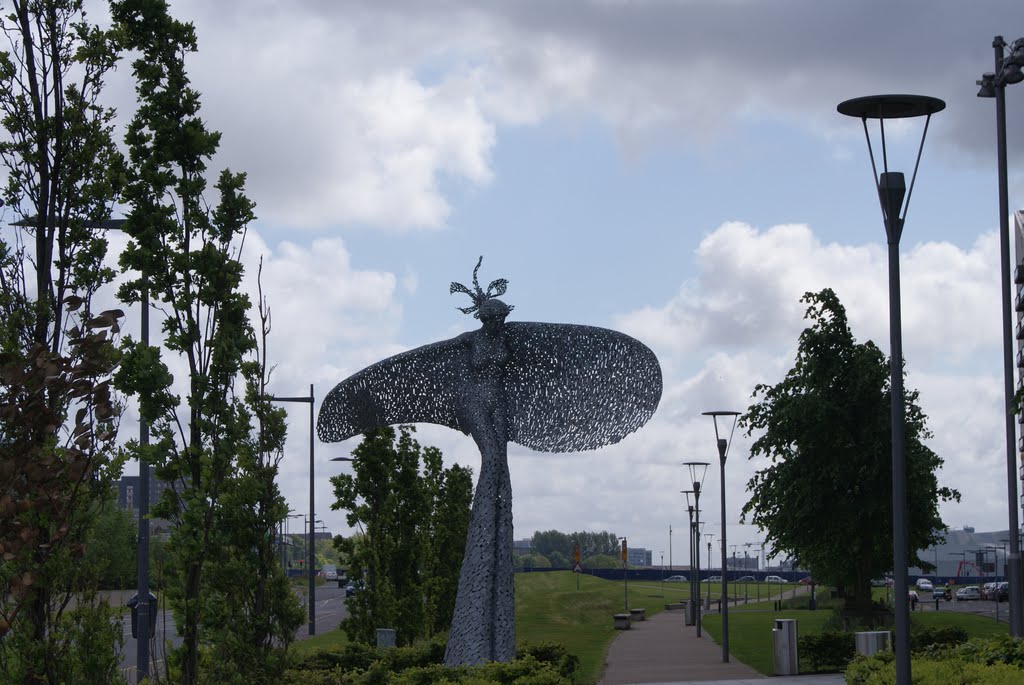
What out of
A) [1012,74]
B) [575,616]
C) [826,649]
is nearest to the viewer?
[1012,74]

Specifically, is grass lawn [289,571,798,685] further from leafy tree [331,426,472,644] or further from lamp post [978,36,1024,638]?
lamp post [978,36,1024,638]

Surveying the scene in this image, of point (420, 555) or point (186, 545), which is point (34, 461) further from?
point (420, 555)

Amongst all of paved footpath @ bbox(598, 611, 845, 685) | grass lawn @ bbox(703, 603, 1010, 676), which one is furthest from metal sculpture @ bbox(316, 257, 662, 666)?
grass lawn @ bbox(703, 603, 1010, 676)

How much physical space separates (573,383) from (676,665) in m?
10.3

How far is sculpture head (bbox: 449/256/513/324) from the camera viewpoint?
59.2 feet

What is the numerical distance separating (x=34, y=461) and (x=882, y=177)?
850 cm

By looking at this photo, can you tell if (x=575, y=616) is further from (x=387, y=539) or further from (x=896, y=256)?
(x=896, y=256)

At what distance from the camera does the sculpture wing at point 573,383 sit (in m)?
18.4

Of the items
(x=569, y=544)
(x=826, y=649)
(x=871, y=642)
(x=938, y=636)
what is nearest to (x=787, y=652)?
(x=826, y=649)

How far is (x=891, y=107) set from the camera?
11.8 meters

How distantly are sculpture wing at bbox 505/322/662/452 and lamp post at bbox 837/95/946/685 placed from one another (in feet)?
23.4

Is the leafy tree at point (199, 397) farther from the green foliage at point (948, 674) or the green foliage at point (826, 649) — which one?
the green foliage at point (826, 649)

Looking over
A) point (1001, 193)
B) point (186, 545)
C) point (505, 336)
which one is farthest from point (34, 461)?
point (1001, 193)

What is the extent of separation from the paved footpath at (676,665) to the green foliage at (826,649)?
2.31 feet
